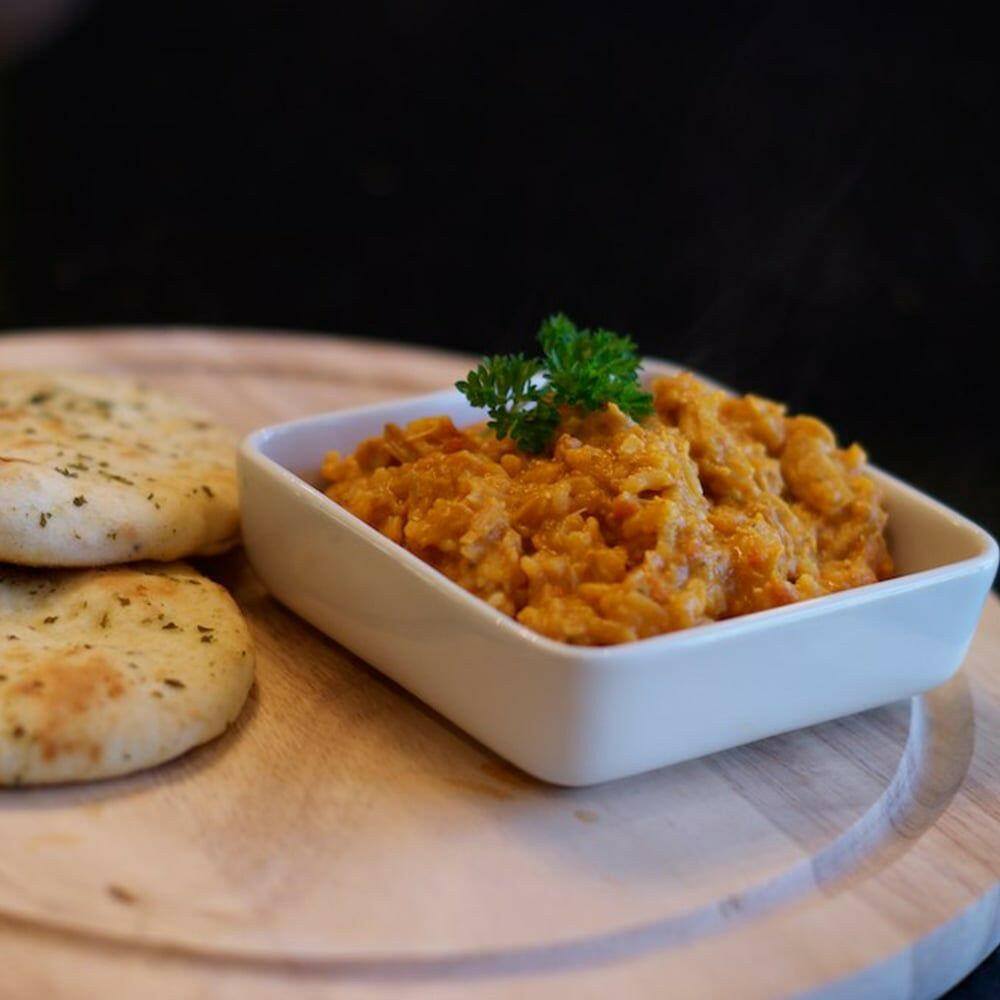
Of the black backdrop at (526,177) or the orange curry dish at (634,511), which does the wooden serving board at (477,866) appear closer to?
the orange curry dish at (634,511)

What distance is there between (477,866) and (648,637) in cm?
55

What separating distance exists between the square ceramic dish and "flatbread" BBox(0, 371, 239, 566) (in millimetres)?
166

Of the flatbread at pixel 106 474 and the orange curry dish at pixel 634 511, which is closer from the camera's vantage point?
the orange curry dish at pixel 634 511

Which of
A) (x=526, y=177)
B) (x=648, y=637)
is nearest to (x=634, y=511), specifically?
(x=648, y=637)

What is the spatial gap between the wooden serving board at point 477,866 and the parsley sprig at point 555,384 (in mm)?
660

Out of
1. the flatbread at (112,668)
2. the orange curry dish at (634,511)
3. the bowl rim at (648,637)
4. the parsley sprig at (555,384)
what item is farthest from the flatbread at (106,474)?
the parsley sprig at (555,384)

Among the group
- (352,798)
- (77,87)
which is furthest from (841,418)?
(77,87)

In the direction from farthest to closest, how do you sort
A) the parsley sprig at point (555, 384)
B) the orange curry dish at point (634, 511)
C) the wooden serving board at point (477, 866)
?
the parsley sprig at point (555, 384) < the orange curry dish at point (634, 511) < the wooden serving board at point (477, 866)

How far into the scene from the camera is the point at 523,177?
23.4 ft

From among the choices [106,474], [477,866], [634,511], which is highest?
[634,511]

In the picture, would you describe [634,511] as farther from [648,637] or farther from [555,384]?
[555,384]

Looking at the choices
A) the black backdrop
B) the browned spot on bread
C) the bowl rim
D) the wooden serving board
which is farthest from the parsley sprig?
the black backdrop

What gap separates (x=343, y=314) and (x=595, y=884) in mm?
4447

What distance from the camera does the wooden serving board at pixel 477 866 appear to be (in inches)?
94.3
